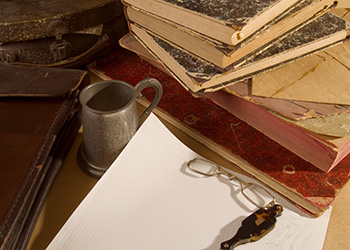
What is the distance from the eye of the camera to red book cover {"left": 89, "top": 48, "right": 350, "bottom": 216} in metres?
0.74

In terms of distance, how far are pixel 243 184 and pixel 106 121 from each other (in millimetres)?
300

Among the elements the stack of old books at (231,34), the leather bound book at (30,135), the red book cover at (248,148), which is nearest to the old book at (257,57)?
the stack of old books at (231,34)

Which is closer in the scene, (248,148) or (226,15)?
(226,15)

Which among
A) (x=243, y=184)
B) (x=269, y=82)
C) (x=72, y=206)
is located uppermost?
(x=269, y=82)

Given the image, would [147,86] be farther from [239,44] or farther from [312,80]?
[312,80]

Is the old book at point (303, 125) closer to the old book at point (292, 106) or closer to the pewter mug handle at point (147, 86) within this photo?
the old book at point (292, 106)

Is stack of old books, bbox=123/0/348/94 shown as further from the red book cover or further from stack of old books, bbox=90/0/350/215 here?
the red book cover

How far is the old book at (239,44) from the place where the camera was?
729 millimetres

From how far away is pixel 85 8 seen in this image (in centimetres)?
97

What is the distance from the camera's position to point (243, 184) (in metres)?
0.76

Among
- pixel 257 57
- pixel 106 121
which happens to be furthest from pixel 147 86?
pixel 257 57

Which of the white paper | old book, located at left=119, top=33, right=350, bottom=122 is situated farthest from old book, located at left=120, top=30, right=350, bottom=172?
the white paper

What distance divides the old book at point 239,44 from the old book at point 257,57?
0.05 feet

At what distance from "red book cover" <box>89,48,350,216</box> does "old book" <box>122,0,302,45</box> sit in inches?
9.1
